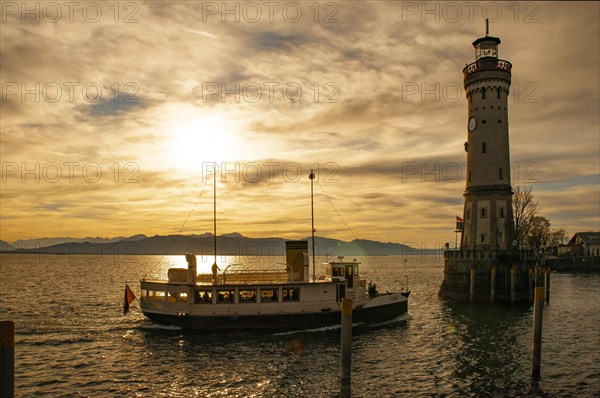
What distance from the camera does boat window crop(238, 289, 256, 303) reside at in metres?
40.3

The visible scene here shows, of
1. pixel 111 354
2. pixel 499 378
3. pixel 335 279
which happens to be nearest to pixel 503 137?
pixel 335 279

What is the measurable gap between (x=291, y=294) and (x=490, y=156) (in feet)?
109

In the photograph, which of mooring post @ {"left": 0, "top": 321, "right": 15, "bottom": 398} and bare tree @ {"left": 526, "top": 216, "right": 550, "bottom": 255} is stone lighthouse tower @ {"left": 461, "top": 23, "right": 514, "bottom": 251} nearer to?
bare tree @ {"left": 526, "top": 216, "right": 550, "bottom": 255}

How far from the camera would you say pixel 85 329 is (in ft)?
140

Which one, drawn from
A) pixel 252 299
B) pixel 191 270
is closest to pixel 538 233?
pixel 252 299

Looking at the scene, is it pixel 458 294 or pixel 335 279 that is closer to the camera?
pixel 335 279

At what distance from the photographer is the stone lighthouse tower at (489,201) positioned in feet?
191

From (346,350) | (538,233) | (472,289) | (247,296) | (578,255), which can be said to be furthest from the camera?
(578,255)

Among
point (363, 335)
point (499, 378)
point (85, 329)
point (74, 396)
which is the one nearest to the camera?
point (74, 396)

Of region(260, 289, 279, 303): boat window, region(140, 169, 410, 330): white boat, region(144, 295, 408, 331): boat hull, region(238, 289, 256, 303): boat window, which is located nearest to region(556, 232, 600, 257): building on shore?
region(140, 169, 410, 330): white boat

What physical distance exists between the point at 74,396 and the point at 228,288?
16.4 metres

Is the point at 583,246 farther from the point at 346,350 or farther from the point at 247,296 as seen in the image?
the point at 346,350

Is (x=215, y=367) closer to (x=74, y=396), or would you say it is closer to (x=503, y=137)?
(x=74, y=396)

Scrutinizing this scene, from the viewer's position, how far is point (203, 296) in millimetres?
40375
